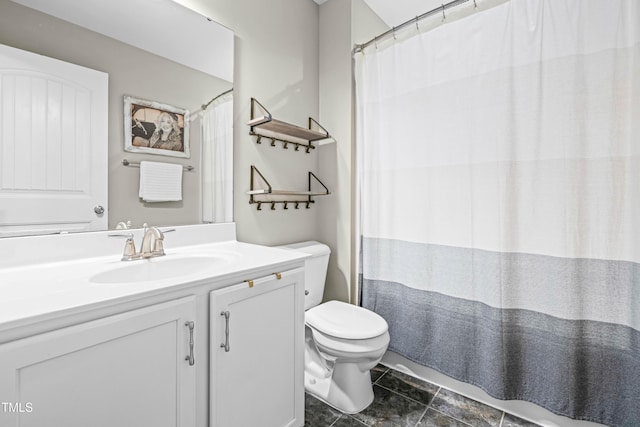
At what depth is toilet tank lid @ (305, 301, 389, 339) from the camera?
1.47 meters

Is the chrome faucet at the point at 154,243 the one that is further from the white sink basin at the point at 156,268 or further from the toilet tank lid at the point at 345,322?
the toilet tank lid at the point at 345,322

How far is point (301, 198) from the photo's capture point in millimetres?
2133

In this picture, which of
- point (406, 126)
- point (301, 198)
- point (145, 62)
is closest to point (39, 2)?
point (145, 62)

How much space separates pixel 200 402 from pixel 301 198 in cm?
137

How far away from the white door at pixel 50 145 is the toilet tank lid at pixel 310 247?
1020 millimetres

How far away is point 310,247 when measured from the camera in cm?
196

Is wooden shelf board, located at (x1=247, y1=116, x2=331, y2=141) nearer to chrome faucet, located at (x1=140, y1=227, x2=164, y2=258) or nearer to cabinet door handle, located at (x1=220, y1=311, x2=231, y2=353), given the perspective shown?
chrome faucet, located at (x1=140, y1=227, x2=164, y2=258)

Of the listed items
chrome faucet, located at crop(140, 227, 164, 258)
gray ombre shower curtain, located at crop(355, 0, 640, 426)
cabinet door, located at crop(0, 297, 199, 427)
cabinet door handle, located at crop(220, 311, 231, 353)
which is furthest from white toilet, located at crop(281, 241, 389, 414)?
chrome faucet, located at crop(140, 227, 164, 258)

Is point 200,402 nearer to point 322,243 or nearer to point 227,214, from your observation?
point 227,214

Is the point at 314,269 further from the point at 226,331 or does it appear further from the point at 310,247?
the point at 226,331

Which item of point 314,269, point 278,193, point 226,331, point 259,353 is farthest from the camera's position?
point 314,269

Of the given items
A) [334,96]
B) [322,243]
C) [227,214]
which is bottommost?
[322,243]

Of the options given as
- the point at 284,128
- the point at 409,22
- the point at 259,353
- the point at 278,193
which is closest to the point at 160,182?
the point at 278,193

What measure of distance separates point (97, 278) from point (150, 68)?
3.17ft
